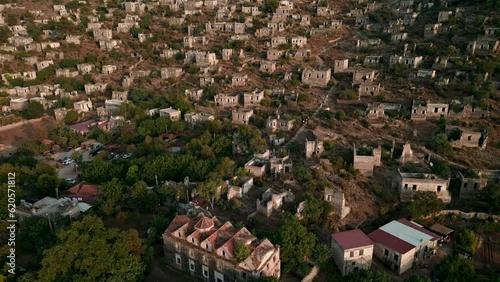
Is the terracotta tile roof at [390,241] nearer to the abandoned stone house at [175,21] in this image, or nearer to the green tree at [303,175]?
the green tree at [303,175]

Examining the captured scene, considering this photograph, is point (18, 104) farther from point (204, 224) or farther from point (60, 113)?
point (204, 224)

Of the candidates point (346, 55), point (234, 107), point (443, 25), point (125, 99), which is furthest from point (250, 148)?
→ point (443, 25)

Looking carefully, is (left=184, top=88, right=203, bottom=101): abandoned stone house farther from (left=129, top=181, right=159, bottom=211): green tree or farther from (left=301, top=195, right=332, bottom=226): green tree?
(left=301, top=195, right=332, bottom=226): green tree

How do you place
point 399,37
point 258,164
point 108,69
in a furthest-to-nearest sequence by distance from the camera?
1. point 108,69
2. point 399,37
3. point 258,164

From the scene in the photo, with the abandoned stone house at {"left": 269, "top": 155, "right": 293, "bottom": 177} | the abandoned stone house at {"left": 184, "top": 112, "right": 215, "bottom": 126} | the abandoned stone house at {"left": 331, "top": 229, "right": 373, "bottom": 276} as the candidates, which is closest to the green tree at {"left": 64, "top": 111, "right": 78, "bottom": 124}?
the abandoned stone house at {"left": 184, "top": 112, "right": 215, "bottom": 126}

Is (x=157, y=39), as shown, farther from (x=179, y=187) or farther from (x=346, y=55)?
(x=179, y=187)

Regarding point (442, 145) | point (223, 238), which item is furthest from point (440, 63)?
point (223, 238)

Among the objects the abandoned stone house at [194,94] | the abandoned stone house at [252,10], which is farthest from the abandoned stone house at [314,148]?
the abandoned stone house at [252,10]
